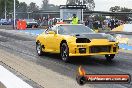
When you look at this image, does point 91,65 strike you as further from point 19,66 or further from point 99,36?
point 19,66

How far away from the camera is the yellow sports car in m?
11.5

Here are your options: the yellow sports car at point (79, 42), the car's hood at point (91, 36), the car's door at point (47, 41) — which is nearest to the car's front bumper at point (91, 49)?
the yellow sports car at point (79, 42)

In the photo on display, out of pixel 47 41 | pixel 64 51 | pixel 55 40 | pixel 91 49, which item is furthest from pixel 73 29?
pixel 91 49

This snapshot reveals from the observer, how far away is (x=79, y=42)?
1163 cm

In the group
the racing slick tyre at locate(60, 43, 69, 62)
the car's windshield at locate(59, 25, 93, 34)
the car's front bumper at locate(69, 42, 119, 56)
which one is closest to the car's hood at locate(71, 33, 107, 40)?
the car's front bumper at locate(69, 42, 119, 56)

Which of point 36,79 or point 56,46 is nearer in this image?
point 36,79

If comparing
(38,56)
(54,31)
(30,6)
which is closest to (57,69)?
(54,31)

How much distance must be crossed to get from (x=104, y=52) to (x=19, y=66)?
8.82 ft

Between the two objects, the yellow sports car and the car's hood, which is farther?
the car's hood

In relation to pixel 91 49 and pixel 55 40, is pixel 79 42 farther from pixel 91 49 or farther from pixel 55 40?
pixel 55 40

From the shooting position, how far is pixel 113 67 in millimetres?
10891

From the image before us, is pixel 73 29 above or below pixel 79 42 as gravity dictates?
above

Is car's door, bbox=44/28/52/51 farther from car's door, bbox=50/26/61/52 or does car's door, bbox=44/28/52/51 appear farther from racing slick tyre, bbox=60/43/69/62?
racing slick tyre, bbox=60/43/69/62

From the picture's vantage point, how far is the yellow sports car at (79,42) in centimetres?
1145
